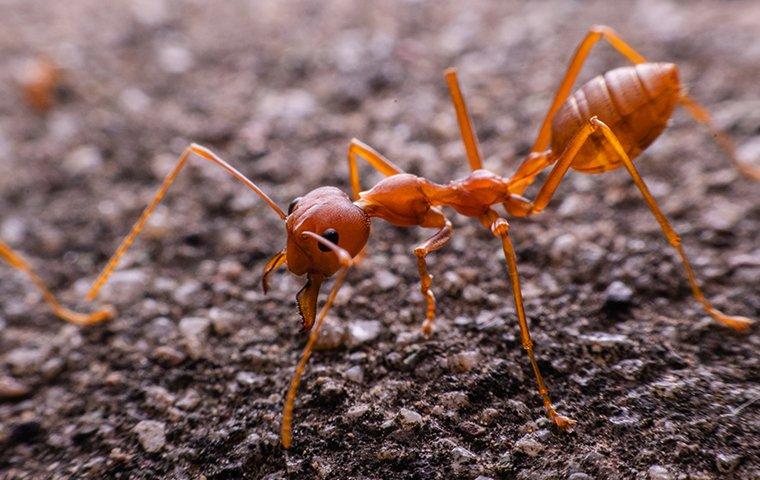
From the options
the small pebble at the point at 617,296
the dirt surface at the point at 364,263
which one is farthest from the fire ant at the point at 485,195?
the small pebble at the point at 617,296

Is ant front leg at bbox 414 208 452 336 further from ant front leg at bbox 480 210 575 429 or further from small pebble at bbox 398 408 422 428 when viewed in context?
small pebble at bbox 398 408 422 428

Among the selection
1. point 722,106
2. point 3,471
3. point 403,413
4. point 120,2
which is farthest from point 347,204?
point 120,2

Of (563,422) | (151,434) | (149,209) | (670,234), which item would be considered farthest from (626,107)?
(151,434)

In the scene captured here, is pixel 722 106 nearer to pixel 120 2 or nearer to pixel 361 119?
pixel 361 119

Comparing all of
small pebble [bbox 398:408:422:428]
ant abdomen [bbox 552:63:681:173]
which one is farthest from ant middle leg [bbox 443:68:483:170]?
small pebble [bbox 398:408:422:428]

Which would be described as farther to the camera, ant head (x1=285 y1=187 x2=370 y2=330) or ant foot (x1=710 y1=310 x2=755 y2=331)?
ant foot (x1=710 y1=310 x2=755 y2=331)

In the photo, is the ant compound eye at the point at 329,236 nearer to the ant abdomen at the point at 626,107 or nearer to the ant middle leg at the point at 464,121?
the ant middle leg at the point at 464,121
